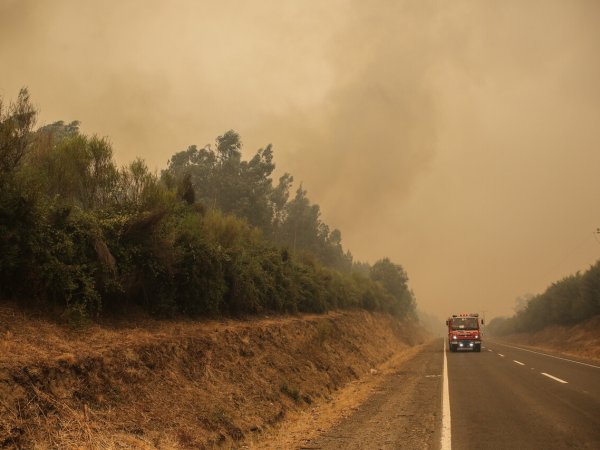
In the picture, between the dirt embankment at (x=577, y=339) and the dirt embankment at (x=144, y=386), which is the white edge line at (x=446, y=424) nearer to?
the dirt embankment at (x=144, y=386)

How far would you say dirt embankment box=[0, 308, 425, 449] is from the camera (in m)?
6.54

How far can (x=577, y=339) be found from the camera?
1533 inches

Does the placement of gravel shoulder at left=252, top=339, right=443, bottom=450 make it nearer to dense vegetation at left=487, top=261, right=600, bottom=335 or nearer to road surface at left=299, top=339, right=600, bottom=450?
road surface at left=299, top=339, right=600, bottom=450

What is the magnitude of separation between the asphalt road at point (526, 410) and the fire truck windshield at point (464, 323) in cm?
1520

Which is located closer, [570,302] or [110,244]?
[110,244]

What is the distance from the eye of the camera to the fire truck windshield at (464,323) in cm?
3200

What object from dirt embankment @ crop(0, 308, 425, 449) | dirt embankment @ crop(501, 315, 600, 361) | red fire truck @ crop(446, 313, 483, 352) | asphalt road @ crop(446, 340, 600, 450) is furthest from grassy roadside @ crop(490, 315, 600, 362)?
dirt embankment @ crop(0, 308, 425, 449)

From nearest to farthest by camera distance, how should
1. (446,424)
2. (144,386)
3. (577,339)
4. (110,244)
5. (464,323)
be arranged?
(446,424) → (144,386) → (110,244) → (464,323) → (577,339)

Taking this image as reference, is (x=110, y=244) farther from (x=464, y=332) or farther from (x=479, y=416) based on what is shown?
(x=464, y=332)

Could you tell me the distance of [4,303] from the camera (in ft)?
31.2

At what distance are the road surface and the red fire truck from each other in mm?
16033

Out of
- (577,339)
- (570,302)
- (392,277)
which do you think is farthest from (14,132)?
(392,277)

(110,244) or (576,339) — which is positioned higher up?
(110,244)

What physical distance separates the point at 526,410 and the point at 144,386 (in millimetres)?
8879
